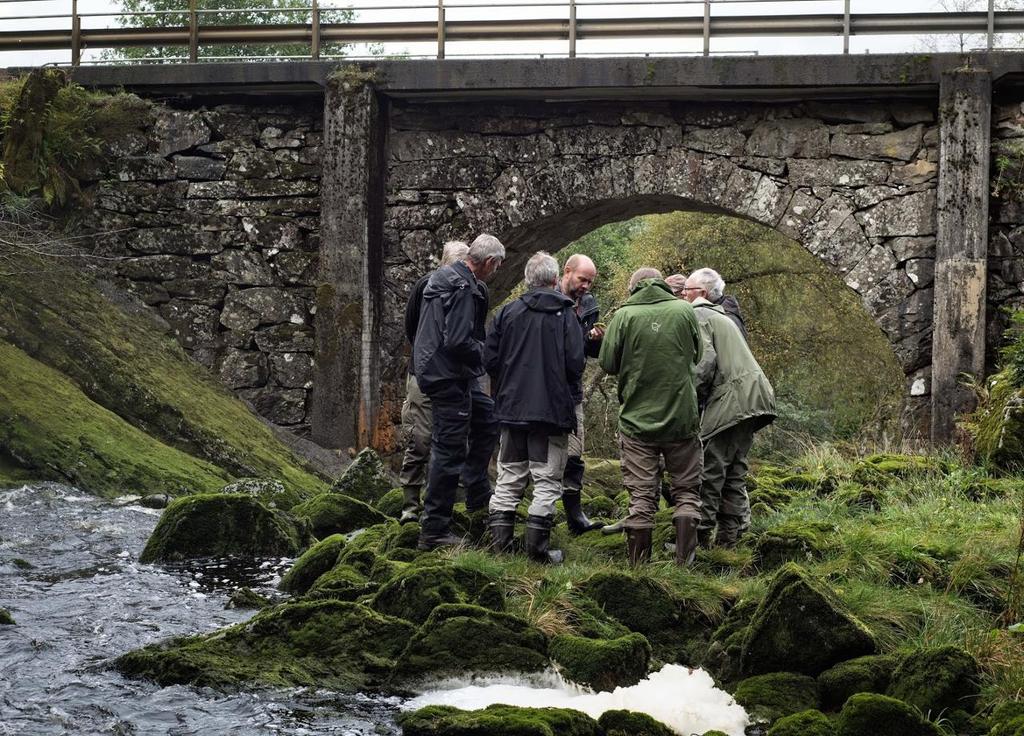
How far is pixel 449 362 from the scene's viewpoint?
7.76 meters

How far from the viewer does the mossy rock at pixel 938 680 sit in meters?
5.21

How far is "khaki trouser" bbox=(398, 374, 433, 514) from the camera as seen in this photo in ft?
28.3

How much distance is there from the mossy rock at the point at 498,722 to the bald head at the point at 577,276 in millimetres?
3733

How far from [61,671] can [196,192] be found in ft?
28.8

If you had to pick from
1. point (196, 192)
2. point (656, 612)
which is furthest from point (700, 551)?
point (196, 192)

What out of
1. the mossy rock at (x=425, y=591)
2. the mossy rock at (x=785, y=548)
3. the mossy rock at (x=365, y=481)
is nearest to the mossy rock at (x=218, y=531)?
the mossy rock at (x=365, y=481)

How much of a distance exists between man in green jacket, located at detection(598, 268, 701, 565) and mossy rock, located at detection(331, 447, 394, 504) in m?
3.48

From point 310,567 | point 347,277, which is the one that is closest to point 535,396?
point 310,567

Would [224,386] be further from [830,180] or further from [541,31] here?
[830,180]

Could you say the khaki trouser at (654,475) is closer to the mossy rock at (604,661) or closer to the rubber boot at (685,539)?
the rubber boot at (685,539)

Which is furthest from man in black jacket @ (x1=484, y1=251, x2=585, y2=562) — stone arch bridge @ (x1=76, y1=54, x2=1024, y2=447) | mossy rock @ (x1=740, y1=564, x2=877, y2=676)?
stone arch bridge @ (x1=76, y1=54, x2=1024, y2=447)

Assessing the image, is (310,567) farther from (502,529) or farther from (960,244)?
(960,244)

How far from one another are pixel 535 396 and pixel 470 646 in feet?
6.77

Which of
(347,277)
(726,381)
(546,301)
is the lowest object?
(726,381)
